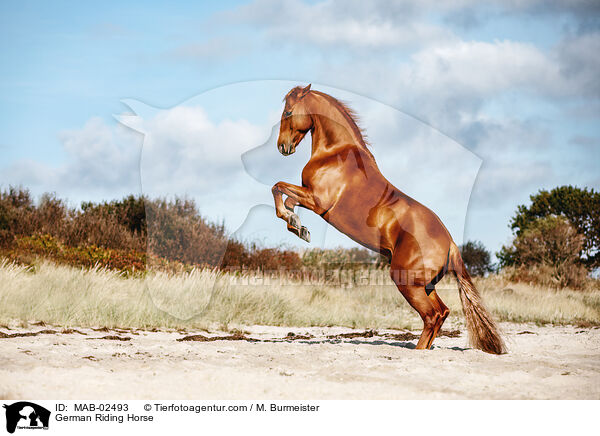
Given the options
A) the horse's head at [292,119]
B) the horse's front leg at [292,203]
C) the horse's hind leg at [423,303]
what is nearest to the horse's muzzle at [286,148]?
the horse's head at [292,119]

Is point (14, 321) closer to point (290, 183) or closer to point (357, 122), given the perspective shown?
point (290, 183)

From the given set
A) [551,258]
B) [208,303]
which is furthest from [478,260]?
[208,303]

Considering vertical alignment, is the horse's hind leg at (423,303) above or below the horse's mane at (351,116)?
below

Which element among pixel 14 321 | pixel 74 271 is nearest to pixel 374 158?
pixel 14 321

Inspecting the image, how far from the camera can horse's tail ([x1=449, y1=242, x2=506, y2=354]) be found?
264 inches

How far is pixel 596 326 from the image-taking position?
40.7ft

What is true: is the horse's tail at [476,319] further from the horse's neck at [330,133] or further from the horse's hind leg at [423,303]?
the horse's neck at [330,133]

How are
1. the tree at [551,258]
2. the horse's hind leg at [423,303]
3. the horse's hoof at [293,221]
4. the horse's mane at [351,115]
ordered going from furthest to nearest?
the tree at [551,258], the horse's mane at [351,115], the horse's hind leg at [423,303], the horse's hoof at [293,221]

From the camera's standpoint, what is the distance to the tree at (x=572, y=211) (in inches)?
1042

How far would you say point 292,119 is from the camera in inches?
251

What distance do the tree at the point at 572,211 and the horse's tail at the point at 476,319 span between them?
20995 mm

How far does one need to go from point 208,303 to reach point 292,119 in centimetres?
452

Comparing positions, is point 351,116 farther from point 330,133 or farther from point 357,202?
point 357,202

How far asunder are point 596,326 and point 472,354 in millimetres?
7183
